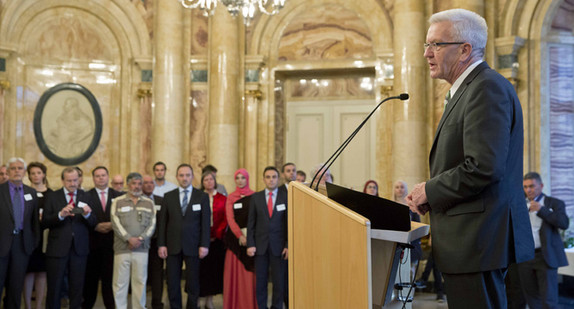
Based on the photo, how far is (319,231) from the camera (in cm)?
286

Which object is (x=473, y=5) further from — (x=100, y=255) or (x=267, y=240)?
(x=100, y=255)

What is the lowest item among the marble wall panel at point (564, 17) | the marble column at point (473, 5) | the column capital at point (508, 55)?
the column capital at point (508, 55)

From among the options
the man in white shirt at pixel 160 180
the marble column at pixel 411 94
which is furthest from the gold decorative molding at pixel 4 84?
the marble column at pixel 411 94

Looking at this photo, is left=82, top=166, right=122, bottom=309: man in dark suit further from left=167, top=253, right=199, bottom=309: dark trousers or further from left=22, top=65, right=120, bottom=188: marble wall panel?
left=22, top=65, right=120, bottom=188: marble wall panel

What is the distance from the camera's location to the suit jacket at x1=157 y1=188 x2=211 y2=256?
24.1 ft

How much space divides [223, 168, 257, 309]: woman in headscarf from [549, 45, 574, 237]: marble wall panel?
4506 mm

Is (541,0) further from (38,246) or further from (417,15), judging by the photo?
(38,246)

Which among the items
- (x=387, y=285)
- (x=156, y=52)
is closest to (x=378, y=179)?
(x=156, y=52)

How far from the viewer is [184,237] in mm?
7340

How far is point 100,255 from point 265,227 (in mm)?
1895

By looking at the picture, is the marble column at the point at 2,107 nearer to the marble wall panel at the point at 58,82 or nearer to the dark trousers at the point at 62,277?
the marble wall panel at the point at 58,82

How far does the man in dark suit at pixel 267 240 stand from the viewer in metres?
7.20

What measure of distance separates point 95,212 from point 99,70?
419cm

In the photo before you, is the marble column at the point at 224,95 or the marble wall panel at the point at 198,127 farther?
the marble wall panel at the point at 198,127
